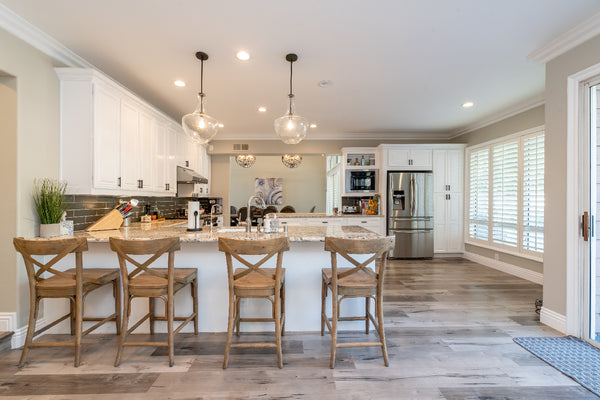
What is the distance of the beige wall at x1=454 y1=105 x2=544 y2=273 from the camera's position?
416 cm

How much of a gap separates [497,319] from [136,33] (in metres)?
4.23

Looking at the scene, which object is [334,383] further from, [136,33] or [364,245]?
[136,33]

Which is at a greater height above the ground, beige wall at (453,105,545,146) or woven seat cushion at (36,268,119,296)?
beige wall at (453,105,545,146)

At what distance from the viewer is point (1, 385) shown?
1.85m

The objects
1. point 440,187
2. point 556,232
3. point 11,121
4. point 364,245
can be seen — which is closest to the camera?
point 364,245

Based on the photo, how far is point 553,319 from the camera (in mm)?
2654

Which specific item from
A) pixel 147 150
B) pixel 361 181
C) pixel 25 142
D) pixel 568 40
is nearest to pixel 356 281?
pixel 568 40

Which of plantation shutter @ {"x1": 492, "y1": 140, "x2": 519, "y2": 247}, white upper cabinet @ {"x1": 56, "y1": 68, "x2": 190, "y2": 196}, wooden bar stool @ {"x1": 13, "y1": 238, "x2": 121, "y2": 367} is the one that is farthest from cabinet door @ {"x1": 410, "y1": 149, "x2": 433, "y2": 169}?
wooden bar stool @ {"x1": 13, "y1": 238, "x2": 121, "y2": 367}

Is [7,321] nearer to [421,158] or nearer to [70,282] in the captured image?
[70,282]

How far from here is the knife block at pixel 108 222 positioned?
9.94ft

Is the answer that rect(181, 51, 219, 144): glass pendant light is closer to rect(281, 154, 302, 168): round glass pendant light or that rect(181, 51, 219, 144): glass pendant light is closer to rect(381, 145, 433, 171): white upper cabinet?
rect(381, 145, 433, 171): white upper cabinet

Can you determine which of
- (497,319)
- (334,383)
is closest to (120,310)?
(334,383)

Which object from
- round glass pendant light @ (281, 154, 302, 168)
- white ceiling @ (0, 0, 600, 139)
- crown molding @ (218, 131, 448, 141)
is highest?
white ceiling @ (0, 0, 600, 139)

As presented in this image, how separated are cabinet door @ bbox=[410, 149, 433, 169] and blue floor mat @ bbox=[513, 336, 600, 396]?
3.87m
